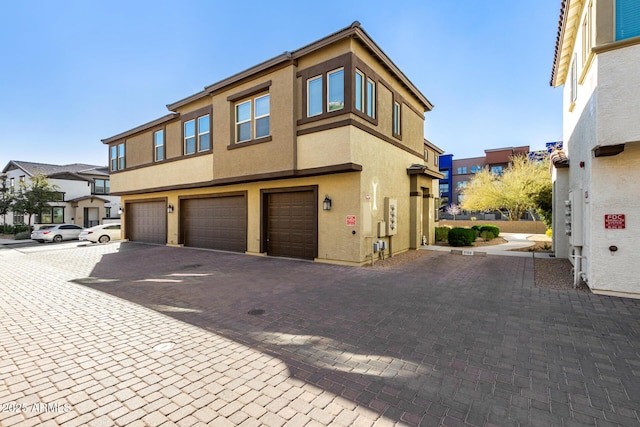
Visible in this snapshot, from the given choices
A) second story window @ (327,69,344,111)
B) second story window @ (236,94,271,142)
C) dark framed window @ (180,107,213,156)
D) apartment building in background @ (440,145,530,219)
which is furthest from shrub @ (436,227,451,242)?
apartment building in background @ (440,145,530,219)

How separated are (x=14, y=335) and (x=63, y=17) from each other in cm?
1203

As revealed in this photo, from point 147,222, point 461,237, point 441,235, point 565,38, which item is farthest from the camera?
point 147,222

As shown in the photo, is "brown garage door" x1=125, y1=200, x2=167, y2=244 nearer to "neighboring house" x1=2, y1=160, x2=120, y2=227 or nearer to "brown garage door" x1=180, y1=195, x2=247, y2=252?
"brown garage door" x1=180, y1=195, x2=247, y2=252

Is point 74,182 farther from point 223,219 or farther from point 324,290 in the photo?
point 324,290

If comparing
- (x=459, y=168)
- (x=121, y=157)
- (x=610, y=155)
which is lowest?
(x=610, y=155)

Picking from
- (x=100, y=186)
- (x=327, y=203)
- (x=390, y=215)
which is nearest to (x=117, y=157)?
(x=327, y=203)

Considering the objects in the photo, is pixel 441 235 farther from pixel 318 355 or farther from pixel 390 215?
pixel 318 355

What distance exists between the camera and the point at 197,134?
14.4 m

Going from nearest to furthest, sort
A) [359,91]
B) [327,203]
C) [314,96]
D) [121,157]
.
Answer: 1. [359,91]
2. [314,96]
3. [327,203]
4. [121,157]

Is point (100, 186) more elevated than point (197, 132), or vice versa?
point (197, 132)

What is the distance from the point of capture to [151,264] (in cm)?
1077

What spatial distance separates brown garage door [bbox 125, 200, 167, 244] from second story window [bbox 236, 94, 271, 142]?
27.9ft

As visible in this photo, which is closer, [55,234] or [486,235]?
[486,235]

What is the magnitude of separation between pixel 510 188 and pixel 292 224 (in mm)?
21784
